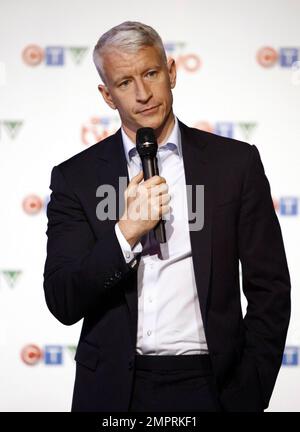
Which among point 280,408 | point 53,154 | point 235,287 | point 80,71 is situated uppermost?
point 80,71

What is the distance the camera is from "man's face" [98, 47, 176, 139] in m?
2.05

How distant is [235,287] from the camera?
1.98 m

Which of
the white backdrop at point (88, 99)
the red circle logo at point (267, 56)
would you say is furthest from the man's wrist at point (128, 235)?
the red circle logo at point (267, 56)

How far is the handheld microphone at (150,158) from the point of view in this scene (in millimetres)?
1812

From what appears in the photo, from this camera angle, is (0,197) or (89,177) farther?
(0,197)

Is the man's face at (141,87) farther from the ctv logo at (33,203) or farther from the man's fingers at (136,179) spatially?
the ctv logo at (33,203)

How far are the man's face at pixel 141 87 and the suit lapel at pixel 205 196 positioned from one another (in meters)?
0.09

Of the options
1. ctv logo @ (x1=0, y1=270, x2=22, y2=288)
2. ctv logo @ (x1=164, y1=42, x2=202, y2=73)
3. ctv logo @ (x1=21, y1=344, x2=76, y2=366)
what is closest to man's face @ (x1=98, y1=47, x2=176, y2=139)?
ctv logo @ (x1=164, y1=42, x2=202, y2=73)

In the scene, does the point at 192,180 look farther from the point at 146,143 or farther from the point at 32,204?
the point at 32,204

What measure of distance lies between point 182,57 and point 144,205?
183cm

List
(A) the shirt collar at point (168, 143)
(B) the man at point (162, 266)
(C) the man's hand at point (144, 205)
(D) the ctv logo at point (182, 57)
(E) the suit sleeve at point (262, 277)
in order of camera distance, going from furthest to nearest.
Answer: (D) the ctv logo at point (182, 57) < (A) the shirt collar at point (168, 143) < (E) the suit sleeve at point (262, 277) < (B) the man at point (162, 266) < (C) the man's hand at point (144, 205)

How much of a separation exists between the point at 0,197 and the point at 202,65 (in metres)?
1.14
